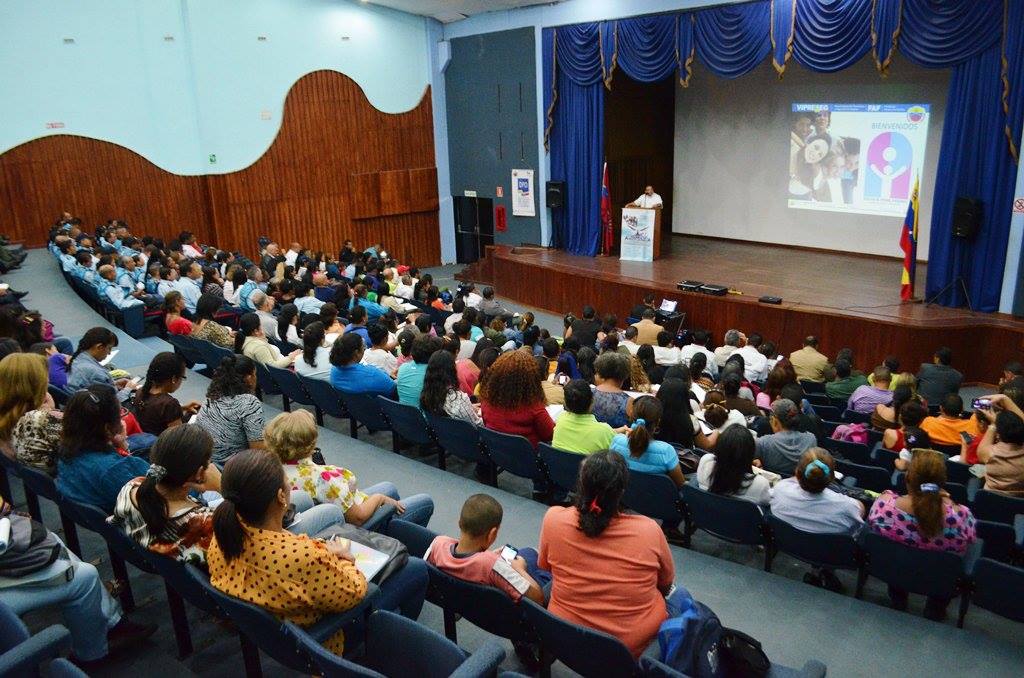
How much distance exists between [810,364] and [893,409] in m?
1.84

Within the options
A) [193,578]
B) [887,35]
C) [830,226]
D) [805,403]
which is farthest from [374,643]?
[830,226]

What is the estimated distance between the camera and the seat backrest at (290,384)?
19.1 ft

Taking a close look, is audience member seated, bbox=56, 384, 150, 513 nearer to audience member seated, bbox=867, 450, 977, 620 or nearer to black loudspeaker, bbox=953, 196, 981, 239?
audience member seated, bbox=867, 450, 977, 620

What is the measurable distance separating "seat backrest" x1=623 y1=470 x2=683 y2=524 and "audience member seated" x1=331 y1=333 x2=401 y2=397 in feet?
6.60

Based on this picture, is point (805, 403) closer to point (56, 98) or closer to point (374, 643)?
point (374, 643)

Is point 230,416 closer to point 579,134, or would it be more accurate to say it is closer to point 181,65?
point 579,134

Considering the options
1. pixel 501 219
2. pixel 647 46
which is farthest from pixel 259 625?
pixel 501 219

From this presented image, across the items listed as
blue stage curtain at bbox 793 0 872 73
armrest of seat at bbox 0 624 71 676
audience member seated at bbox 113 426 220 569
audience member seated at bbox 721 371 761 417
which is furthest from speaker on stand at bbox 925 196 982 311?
armrest of seat at bbox 0 624 71 676

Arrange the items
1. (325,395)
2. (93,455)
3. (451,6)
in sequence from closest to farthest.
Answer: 1. (93,455)
2. (325,395)
3. (451,6)

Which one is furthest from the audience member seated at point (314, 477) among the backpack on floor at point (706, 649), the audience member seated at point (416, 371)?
the audience member seated at point (416, 371)

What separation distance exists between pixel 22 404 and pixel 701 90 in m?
12.0

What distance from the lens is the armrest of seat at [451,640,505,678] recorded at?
85.6 inches

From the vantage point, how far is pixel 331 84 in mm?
13727

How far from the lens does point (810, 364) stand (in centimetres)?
738
